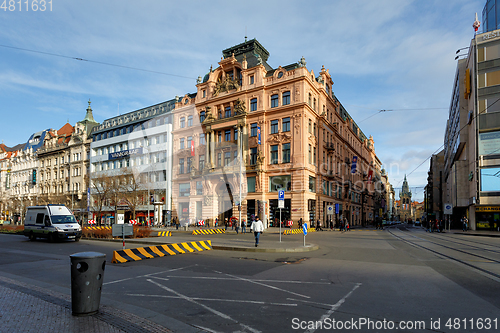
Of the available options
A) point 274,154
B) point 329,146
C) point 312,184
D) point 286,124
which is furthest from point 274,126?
point 329,146

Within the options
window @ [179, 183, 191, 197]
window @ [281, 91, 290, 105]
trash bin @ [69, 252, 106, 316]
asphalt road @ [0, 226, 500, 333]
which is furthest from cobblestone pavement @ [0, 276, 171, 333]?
window @ [179, 183, 191, 197]

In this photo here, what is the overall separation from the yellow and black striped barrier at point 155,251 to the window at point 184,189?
35902 millimetres

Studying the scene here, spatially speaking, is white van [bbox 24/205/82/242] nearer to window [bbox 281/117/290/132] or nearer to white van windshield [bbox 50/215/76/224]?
white van windshield [bbox 50/215/76/224]

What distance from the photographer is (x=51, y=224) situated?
2138cm

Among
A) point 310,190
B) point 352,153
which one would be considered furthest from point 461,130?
point 352,153

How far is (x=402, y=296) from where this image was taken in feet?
23.3

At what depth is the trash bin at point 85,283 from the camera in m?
5.41

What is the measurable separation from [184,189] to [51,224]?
31866 millimetres

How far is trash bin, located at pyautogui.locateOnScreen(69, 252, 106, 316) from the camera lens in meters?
5.41

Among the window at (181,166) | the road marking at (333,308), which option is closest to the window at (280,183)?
the window at (181,166)

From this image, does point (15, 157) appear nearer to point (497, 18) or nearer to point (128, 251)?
point (128, 251)

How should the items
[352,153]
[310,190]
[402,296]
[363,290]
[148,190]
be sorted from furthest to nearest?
1. [352,153]
2. [148,190]
3. [310,190]
4. [363,290]
5. [402,296]

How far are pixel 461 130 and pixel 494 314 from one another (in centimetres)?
4619

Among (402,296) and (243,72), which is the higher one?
(243,72)
